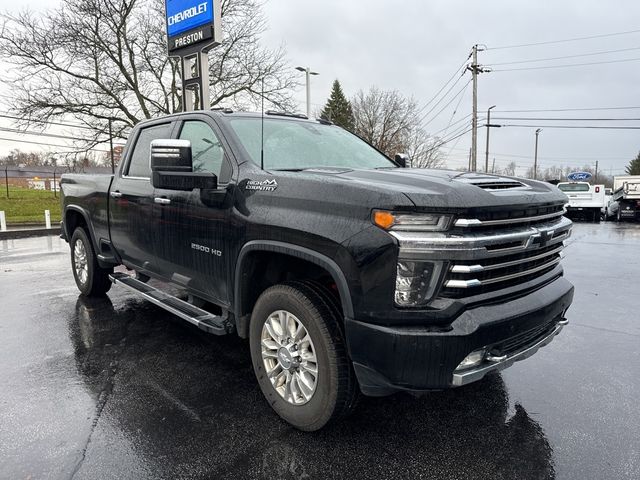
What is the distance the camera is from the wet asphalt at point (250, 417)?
8.11 ft

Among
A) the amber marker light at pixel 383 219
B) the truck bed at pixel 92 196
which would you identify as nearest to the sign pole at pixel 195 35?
the truck bed at pixel 92 196

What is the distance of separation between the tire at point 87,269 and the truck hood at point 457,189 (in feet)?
12.8

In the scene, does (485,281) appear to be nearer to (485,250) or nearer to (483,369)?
(485,250)

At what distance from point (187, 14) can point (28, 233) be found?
7.77 metres

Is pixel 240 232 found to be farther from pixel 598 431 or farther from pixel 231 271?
pixel 598 431

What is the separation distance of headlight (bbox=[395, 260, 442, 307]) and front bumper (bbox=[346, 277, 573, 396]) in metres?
0.14

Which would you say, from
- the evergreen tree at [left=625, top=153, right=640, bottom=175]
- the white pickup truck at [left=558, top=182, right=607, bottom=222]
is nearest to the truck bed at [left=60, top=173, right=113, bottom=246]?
the white pickup truck at [left=558, top=182, right=607, bottom=222]

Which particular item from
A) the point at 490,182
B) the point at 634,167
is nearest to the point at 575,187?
the point at 490,182

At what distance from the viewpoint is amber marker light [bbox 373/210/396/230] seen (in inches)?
88.1

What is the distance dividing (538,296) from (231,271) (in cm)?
198

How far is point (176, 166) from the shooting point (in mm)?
3066

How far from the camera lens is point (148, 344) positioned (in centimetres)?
428

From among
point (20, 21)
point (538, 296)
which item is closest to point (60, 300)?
point (538, 296)

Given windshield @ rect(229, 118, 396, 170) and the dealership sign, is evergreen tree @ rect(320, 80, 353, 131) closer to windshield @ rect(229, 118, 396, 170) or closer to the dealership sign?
the dealership sign
